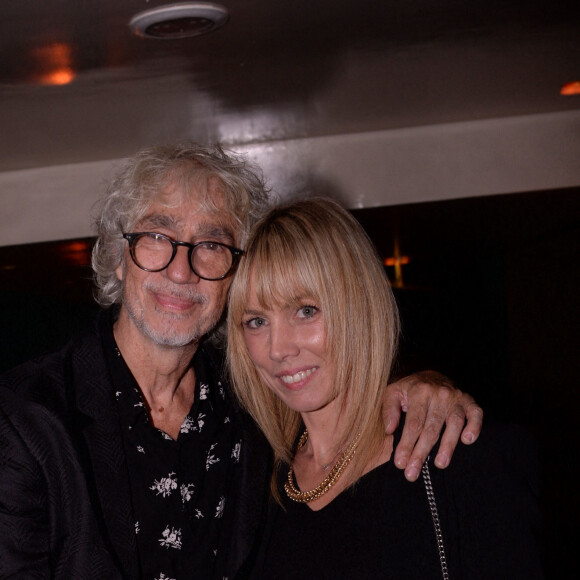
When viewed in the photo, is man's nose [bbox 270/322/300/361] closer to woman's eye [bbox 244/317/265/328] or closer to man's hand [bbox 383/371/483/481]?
woman's eye [bbox 244/317/265/328]

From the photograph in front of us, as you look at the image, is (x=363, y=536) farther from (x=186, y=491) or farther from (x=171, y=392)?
(x=171, y=392)

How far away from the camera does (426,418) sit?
183cm

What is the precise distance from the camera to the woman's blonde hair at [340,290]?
1.96 m

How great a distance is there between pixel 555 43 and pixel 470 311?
8.76 m

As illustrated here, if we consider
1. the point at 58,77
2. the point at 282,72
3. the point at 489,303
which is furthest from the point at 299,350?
the point at 489,303

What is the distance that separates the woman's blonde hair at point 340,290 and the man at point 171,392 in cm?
9

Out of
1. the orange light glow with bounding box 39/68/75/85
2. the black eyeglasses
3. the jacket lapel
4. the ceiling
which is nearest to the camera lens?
the jacket lapel

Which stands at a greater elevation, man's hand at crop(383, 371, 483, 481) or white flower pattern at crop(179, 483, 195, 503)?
man's hand at crop(383, 371, 483, 481)

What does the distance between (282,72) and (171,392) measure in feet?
5.08

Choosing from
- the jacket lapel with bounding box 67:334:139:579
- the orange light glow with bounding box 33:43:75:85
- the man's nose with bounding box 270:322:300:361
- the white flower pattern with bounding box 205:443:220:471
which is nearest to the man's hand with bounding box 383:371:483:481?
the man's nose with bounding box 270:322:300:361

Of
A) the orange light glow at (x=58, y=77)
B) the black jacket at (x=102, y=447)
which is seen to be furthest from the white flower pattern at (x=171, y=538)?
the orange light glow at (x=58, y=77)

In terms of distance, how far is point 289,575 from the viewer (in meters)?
1.85

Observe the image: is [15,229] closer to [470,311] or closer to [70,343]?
[70,343]

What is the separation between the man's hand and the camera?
172 cm
